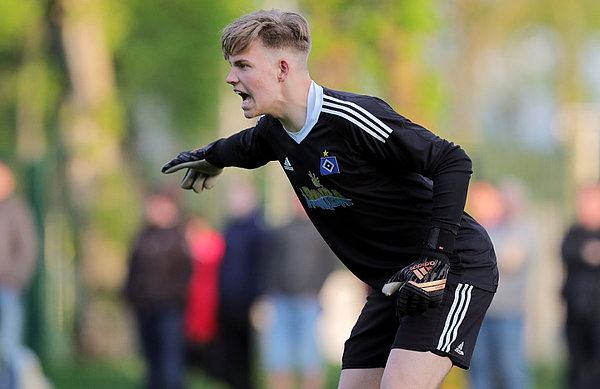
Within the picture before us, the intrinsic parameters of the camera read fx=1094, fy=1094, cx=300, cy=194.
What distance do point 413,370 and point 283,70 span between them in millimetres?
1415

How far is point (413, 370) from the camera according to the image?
4.59 metres

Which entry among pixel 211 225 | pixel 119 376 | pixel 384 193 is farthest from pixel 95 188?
pixel 384 193

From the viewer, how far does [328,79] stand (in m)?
12.4

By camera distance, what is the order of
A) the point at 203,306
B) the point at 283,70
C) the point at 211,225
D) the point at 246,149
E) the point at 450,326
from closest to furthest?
the point at 450,326
the point at 283,70
the point at 246,149
the point at 203,306
the point at 211,225

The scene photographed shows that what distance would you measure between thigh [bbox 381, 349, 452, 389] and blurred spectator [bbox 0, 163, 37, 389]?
693 centimetres

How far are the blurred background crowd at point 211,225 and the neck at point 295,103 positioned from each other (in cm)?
186

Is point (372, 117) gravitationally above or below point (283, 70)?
below

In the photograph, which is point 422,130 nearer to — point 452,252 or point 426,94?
point 452,252

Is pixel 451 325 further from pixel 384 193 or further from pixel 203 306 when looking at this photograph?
pixel 203 306

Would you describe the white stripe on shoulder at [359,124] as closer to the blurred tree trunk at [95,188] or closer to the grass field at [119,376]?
the grass field at [119,376]

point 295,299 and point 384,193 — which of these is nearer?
point 384,193

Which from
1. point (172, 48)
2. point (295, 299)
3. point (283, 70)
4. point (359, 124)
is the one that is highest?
point (172, 48)

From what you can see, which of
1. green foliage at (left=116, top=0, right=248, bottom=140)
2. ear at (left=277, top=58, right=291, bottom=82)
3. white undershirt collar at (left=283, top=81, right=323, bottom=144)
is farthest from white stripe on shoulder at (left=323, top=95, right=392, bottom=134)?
green foliage at (left=116, top=0, right=248, bottom=140)

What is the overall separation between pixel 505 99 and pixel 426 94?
30.0 m
